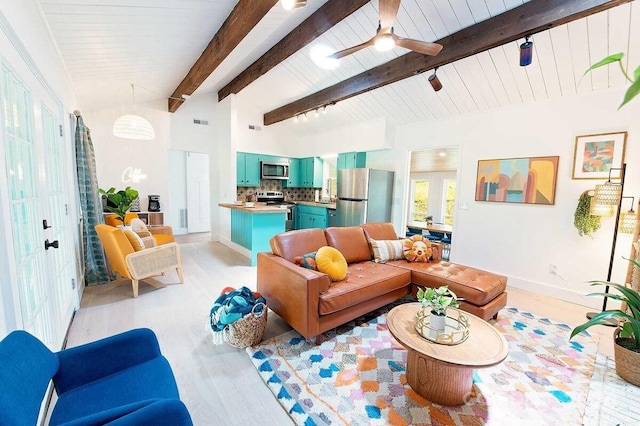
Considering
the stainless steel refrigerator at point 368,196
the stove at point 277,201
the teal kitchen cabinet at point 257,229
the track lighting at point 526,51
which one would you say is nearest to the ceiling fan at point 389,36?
the track lighting at point 526,51

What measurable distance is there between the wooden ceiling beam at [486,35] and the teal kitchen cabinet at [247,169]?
2749 millimetres

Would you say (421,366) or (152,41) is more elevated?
(152,41)

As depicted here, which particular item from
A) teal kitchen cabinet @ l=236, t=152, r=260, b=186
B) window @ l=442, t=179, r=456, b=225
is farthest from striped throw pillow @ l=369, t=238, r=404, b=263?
window @ l=442, t=179, r=456, b=225

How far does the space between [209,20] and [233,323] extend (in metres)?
2.84

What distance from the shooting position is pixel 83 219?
335 centimetres

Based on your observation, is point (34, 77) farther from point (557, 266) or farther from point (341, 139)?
point (557, 266)

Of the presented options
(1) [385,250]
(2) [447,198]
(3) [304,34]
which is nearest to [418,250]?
(1) [385,250]

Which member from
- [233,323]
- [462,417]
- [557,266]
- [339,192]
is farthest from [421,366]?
[339,192]

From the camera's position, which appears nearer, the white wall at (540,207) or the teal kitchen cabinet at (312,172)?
the white wall at (540,207)

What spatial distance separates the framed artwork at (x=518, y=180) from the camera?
346 cm

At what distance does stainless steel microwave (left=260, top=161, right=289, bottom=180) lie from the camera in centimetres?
650

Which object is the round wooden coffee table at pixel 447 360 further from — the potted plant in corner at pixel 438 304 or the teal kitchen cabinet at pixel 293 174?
the teal kitchen cabinet at pixel 293 174

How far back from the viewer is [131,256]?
3.03 metres

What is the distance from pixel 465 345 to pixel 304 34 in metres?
3.51
